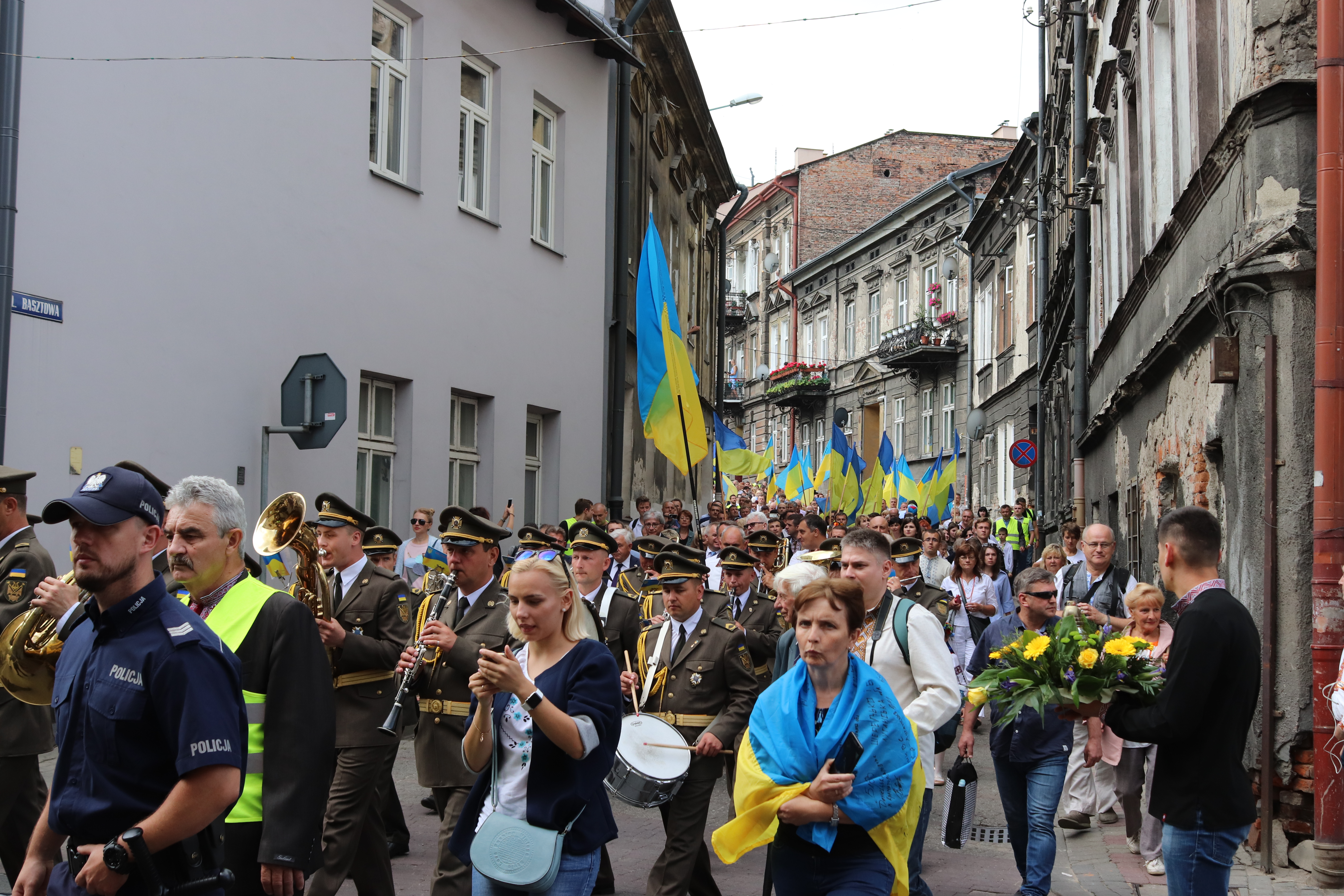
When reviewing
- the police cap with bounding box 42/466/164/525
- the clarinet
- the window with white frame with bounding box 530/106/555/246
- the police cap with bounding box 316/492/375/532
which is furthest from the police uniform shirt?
the window with white frame with bounding box 530/106/555/246

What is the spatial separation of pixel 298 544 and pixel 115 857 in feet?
6.82

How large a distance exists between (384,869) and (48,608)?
2.20 metres

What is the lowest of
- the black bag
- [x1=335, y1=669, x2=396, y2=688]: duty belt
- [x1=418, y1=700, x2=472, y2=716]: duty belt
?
the black bag

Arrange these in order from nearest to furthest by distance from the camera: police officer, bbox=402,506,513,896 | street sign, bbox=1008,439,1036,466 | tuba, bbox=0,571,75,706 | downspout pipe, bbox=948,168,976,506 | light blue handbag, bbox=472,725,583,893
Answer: light blue handbag, bbox=472,725,583,893 < tuba, bbox=0,571,75,706 < police officer, bbox=402,506,513,896 < street sign, bbox=1008,439,1036,466 < downspout pipe, bbox=948,168,976,506

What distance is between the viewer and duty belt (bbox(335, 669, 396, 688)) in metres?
6.55

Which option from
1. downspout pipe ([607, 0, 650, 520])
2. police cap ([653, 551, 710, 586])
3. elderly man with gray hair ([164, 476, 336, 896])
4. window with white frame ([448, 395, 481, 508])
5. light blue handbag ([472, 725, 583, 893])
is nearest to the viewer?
elderly man with gray hair ([164, 476, 336, 896])

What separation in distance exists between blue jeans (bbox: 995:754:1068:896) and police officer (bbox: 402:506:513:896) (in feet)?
8.79

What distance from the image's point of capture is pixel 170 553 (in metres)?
3.90

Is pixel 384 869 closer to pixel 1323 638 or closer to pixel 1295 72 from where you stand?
pixel 1323 638

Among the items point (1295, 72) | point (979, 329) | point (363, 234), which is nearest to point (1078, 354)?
point (363, 234)

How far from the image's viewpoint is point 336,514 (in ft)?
23.0

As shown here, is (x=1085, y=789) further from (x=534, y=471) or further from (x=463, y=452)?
(x=534, y=471)

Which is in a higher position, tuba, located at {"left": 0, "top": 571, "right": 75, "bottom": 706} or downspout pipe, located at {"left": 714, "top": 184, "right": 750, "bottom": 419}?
downspout pipe, located at {"left": 714, "top": 184, "right": 750, "bottom": 419}

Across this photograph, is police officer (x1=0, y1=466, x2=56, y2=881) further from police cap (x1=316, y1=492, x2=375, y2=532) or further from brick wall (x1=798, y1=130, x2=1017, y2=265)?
brick wall (x1=798, y1=130, x2=1017, y2=265)
